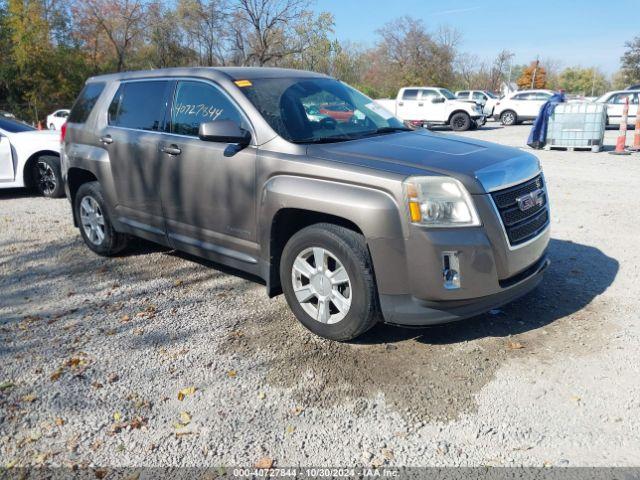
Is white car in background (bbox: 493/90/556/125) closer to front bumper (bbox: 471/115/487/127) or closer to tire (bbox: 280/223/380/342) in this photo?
front bumper (bbox: 471/115/487/127)

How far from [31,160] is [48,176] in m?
0.39

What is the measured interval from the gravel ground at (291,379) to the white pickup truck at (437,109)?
19.6m

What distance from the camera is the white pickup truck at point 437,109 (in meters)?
23.8

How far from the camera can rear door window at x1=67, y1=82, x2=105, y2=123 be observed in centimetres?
575

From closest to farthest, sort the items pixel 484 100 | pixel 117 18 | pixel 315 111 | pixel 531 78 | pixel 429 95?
pixel 315 111, pixel 429 95, pixel 484 100, pixel 117 18, pixel 531 78

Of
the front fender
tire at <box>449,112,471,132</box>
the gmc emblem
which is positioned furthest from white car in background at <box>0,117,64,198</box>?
tire at <box>449,112,471,132</box>

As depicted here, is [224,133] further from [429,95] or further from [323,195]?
[429,95]

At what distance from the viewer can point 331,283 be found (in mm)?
3727

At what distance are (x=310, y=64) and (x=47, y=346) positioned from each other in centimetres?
3746

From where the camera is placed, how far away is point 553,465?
2.66 meters

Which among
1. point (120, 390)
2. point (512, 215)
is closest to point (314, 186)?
point (512, 215)

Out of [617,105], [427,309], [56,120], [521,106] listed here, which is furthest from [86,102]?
[521,106]

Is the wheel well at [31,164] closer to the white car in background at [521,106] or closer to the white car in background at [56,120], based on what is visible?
the white car in background at [56,120]

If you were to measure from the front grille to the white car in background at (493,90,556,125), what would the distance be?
24.5 meters
